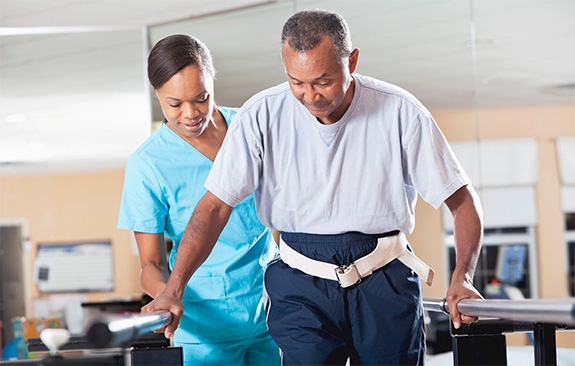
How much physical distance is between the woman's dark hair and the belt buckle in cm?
78

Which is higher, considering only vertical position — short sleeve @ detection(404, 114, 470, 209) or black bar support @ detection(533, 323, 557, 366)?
short sleeve @ detection(404, 114, 470, 209)

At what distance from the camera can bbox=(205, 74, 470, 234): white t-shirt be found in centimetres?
166

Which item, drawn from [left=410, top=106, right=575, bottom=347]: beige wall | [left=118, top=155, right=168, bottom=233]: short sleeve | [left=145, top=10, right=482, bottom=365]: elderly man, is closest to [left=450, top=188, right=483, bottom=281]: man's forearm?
[left=145, top=10, right=482, bottom=365]: elderly man

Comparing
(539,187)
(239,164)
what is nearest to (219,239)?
(239,164)

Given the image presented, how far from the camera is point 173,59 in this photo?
6.72 ft

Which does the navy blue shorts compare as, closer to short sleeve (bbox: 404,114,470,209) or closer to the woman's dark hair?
short sleeve (bbox: 404,114,470,209)

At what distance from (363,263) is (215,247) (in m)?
0.66

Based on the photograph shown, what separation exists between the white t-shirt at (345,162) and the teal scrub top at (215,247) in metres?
0.44

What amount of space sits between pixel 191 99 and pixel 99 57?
338 centimetres

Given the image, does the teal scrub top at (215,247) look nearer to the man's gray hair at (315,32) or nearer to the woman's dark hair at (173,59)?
the woman's dark hair at (173,59)

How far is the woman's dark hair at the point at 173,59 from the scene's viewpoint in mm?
2049

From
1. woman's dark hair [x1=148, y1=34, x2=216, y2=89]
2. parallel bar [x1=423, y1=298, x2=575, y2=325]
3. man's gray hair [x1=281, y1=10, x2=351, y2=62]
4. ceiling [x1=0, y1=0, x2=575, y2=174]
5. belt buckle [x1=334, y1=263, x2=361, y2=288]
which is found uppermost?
ceiling [x1=0, y1=0, x2=575, y2=174]

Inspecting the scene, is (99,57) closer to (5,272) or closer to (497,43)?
(5,272)

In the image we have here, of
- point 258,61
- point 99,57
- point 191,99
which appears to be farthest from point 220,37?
point 191,99
